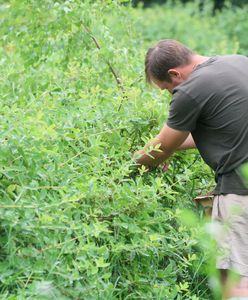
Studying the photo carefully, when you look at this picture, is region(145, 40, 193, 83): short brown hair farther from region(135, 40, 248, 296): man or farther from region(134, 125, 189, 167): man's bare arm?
region(134, 125, 189, 167): man's bare arm

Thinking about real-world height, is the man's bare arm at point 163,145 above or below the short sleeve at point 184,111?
below

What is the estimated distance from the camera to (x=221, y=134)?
4.30 m

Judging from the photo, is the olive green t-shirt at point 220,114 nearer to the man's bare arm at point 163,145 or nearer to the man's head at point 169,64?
the man's bare arm at point 163,145

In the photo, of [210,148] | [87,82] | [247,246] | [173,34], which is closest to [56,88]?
[87,82]

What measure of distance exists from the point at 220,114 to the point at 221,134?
113mm

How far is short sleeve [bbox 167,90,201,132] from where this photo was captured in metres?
4.20

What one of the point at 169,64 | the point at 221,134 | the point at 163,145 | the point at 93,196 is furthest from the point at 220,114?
the point at 93,196

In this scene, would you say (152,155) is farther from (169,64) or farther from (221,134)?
(169,64)

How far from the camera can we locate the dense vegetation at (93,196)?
141 inches

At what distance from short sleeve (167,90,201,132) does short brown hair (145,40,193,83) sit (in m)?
0.30

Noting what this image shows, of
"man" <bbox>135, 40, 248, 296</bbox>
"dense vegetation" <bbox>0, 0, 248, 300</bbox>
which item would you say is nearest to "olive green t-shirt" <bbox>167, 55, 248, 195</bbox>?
"man" <bbox>135, 40, 248, 296</bbox>

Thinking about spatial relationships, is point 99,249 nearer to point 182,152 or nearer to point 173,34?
point 182,152

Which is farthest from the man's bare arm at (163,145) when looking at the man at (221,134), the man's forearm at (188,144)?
the man's forearm at (188,144)

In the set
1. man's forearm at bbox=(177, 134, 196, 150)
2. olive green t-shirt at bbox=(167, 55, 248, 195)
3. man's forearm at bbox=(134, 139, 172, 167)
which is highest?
olive green t-shirt at bbox=(167, 55, 248, 195)
